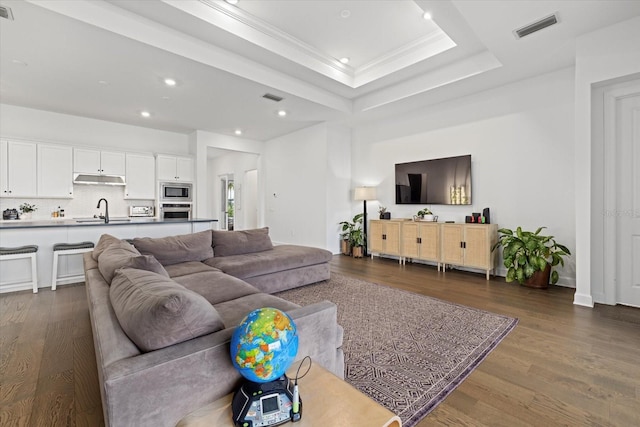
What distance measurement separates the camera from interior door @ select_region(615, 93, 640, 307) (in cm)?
318

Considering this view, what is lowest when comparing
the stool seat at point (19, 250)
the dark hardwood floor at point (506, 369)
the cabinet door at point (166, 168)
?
the dark hardwood floor at point (506, 369)

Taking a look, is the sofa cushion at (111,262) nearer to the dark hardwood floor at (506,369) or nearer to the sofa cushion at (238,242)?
the dark hardwood floor at (506,369)

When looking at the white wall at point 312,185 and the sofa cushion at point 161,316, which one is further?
the white wall at point 312,185

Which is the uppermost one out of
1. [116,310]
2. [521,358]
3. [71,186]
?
[71,186]

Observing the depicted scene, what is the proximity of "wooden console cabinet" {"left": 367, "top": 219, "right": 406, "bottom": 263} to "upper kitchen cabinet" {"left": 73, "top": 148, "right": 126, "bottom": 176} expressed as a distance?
5.38 meters

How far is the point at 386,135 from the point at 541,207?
310 centimetres

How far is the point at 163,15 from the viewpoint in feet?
10.3

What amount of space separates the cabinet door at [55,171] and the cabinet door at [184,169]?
6.26 ft

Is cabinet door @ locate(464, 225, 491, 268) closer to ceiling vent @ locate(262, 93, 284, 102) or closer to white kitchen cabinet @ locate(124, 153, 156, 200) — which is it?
ceiling vent @ locate(262, 93, 284, 102)

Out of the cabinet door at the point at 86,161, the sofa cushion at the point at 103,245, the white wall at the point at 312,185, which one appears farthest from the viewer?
the white wall at the point at 312,185

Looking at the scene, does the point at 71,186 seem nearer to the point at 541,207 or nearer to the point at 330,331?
the point at 330,331

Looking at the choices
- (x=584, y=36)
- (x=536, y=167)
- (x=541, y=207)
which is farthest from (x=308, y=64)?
(x=541, y=207)

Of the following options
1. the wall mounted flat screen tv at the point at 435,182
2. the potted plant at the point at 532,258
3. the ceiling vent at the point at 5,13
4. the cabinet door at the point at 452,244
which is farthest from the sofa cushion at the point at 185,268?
the wall mounted flat screen tv at the point at 435,182

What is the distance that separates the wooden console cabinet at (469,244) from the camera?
4.38 meters
